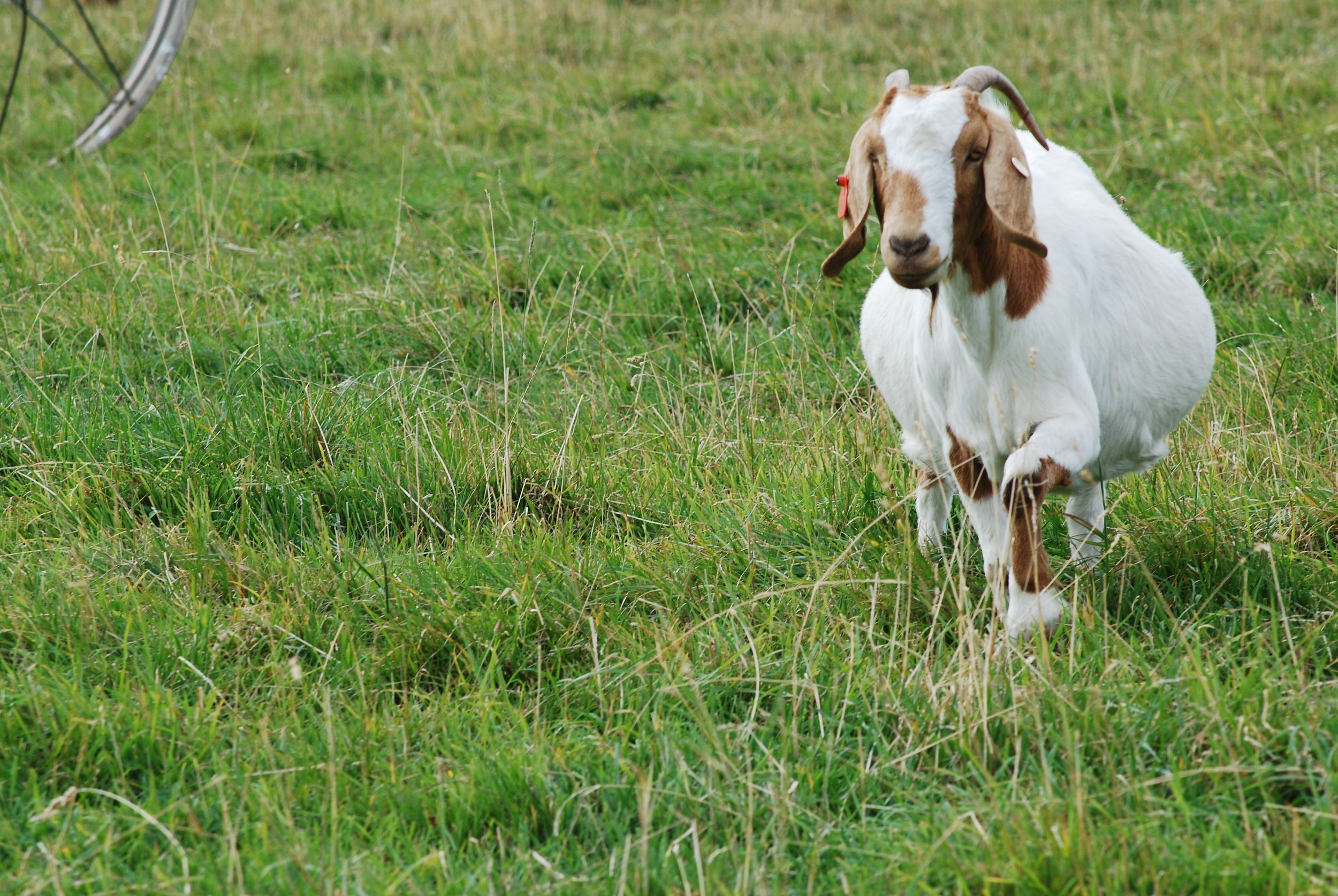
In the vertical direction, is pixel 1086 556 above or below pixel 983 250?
below

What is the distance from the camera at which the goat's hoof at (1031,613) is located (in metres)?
2.79

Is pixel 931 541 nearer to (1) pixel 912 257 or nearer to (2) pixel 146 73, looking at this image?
(1) pixel 912 257

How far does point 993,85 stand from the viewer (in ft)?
8.80

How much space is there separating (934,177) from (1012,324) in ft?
1.37

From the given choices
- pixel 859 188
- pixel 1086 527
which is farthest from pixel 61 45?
pixel 1086 527

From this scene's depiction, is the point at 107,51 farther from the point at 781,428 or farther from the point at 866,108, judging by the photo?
the point at 781,428

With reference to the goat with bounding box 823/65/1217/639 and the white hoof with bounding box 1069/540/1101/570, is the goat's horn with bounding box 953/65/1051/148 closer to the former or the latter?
the goat with bounding box 823/65/1217/639

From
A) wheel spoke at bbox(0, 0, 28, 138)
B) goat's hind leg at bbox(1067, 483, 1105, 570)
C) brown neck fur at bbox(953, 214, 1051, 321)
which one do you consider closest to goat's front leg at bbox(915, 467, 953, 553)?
goat's hind leg at bbox(1067, 483, 1105, 570)

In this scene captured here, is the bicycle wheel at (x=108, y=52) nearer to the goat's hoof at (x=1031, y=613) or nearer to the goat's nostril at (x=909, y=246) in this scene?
the goat's nostril at (x=909, y=246)

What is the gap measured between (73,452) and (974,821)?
2829 mm

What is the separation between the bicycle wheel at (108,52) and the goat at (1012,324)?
13.6ft

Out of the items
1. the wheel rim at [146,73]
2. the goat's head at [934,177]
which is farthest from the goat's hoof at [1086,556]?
the wheel rim at [146,73]

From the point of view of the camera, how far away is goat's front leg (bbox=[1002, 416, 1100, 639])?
2.64m

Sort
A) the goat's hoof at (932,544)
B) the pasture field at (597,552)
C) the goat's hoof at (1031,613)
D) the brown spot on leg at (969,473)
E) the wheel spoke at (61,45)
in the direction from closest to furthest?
the pasture field at (597,552) < the goat's hoof at (1031,613) < the brown spot on leg at (969,473) < the goat's hoof at (932,544) < the wheel spoke at (61,45)
